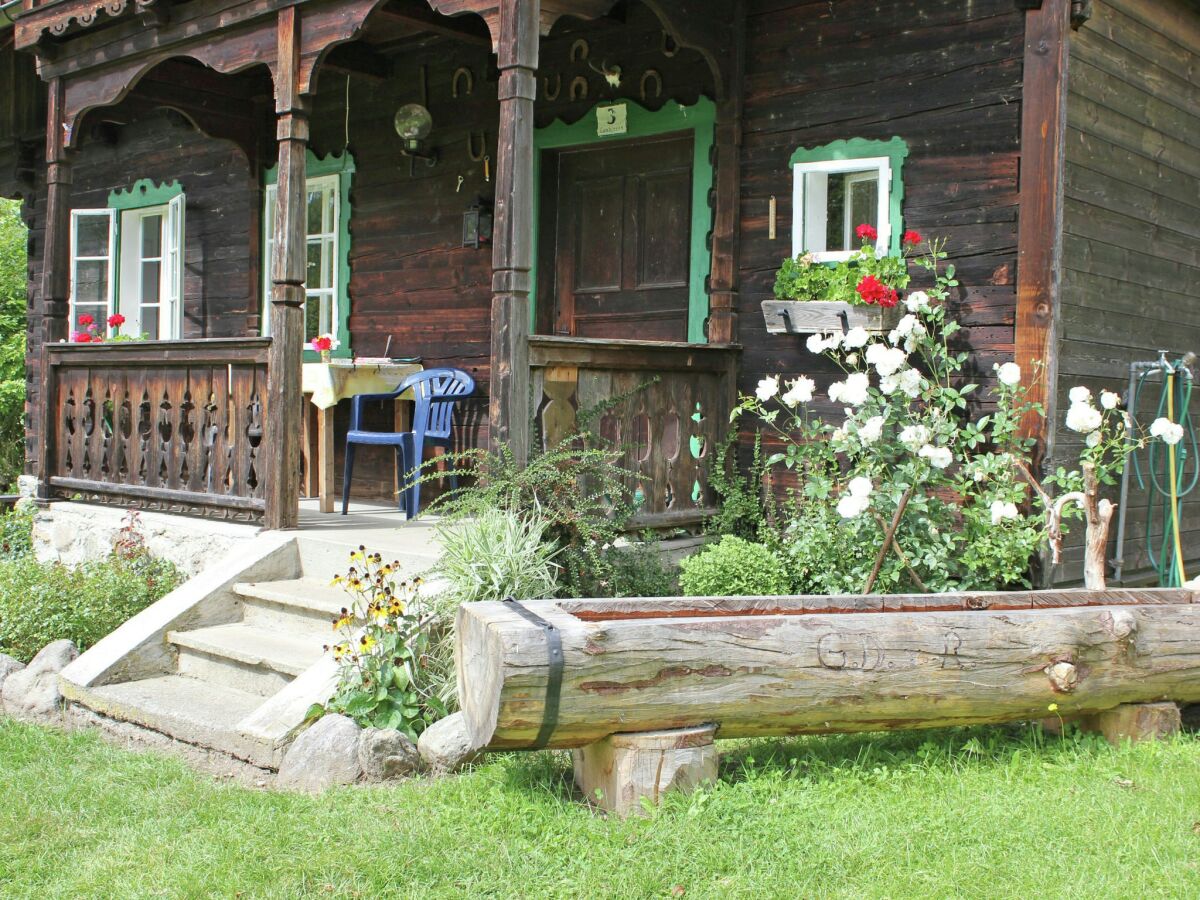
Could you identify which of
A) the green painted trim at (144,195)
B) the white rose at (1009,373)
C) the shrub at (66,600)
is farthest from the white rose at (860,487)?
the green painted trim at (144,195)

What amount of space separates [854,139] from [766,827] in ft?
12.8

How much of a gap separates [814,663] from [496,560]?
150 cm

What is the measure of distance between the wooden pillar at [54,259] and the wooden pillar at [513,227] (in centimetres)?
383

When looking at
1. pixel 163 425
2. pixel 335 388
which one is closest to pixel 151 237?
pixel 163 425

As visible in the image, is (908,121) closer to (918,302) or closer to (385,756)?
(918,302)

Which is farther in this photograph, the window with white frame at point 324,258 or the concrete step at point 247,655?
the window with white frame at point 324,258

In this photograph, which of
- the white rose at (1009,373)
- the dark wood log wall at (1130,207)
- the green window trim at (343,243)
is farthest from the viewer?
the green window trim at (343,243)

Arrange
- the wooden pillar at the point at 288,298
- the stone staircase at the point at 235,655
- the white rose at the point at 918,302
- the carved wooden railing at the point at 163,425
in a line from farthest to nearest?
the carved wooden railing at the point at 163,425 < the wooden pillar at the point at 288,298 < the white rose at the point at 918,302 < the stone staircase at the point at 235,655

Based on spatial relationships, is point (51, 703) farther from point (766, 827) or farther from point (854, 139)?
point (854, 139)

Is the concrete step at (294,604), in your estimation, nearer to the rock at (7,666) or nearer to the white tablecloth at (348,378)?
the rock at (7,666)

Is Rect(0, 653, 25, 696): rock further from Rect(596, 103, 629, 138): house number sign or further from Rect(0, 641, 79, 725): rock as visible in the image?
Rect(596, 103, 629, 138): house number sign

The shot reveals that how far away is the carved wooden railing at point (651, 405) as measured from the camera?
218 inches

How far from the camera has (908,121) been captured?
6.12 m

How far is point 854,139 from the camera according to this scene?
629cm
